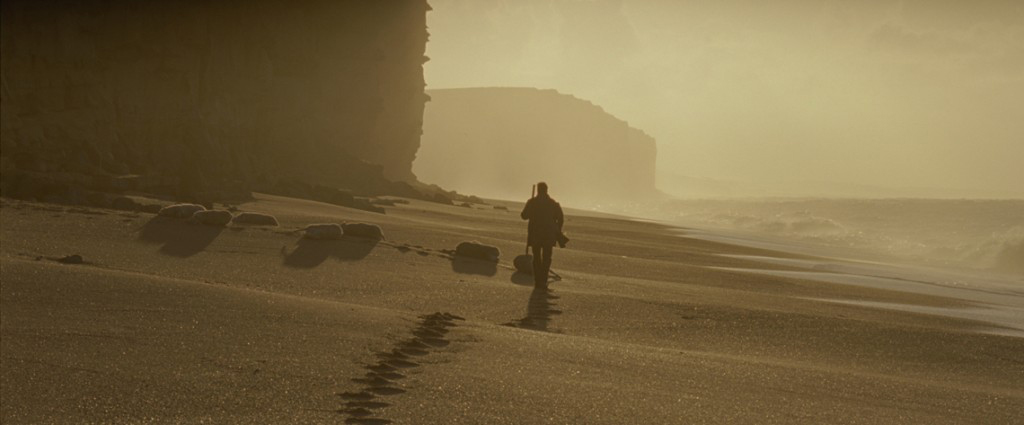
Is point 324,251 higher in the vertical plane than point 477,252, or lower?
lower

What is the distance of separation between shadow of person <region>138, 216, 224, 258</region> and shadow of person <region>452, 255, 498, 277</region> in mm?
3082

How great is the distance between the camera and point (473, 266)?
41.5 ft

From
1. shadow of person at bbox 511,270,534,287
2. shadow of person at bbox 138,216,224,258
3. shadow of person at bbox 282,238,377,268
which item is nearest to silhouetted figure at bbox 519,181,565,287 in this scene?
shadow of person at bbox 511,270,534,287

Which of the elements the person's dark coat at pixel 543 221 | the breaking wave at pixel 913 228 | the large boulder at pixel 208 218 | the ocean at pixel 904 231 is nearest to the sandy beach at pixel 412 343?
the large boulder at pixel 208 218

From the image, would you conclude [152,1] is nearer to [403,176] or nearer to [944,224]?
[403,176]

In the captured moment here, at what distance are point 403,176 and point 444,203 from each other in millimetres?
15310

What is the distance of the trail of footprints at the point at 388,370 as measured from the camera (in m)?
5.04

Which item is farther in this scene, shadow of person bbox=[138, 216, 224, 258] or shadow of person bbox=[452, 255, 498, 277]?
shadow of person bbox=[452, 255, 498, 277]

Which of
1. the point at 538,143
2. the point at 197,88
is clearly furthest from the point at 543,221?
the point at 538,143

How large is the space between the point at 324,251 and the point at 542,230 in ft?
9.01

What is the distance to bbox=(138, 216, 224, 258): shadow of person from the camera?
11.0m

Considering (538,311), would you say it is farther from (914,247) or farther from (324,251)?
(914,247)

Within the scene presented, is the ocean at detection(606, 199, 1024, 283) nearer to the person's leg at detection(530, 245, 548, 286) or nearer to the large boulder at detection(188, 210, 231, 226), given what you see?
the person's leg at detection(530, 245, 548, 286)

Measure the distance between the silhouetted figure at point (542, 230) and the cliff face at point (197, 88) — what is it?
30.3 ft
